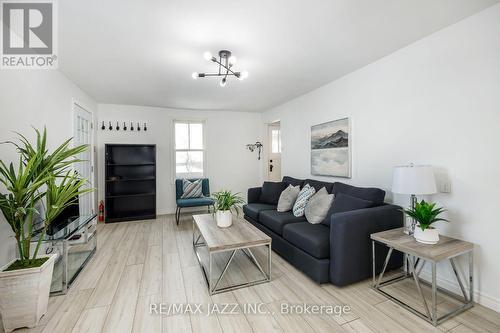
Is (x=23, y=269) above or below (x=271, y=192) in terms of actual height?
below

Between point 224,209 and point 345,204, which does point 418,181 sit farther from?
point 224,209

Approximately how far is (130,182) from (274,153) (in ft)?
11.3

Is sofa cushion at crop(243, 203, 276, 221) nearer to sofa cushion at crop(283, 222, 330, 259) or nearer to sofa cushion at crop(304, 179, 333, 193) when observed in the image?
sofa cushion at crop(304, 179, 333, 193)

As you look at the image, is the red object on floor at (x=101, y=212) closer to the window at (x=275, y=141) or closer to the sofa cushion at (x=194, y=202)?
the sofa cushion at (x=194, y=202)

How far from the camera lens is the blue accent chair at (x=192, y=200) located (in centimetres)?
438

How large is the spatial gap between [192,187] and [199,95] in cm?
188

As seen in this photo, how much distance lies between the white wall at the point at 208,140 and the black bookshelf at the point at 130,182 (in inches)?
7.7

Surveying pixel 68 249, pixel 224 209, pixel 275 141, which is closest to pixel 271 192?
pixel 224 209

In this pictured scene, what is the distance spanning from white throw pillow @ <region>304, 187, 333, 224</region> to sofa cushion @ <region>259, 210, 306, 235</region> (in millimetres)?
154

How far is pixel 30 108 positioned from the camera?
7.66 ft

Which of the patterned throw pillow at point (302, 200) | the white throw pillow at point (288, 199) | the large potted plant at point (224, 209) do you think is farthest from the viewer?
the white throw pillow at point (288, 199)

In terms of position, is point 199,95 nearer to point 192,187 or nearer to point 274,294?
point 192,187

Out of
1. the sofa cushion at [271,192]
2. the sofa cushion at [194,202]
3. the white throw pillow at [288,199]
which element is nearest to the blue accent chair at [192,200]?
the sofa cushion at [194,202]

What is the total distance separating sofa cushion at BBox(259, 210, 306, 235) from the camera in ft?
9.46
